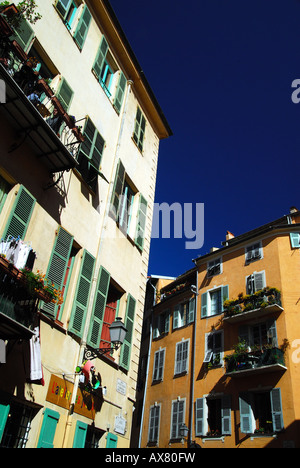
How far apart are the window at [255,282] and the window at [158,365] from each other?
25.1 feet

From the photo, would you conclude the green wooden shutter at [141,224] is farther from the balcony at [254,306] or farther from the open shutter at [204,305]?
the open shutter at [204,305]

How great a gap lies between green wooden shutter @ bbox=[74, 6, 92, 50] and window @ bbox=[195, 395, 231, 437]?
59.4 ft

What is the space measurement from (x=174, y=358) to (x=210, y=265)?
21.2 ft

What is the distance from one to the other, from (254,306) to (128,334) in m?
12.8

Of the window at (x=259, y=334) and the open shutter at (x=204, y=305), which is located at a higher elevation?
the open shutter at (x=204, y=305)

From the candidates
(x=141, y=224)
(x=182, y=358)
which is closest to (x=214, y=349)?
(x=182, y=358)

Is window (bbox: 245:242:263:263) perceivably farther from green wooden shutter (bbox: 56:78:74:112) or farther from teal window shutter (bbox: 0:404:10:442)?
teal window shutter (bbox: 0:404:10:442)

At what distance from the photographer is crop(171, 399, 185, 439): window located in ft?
77.7

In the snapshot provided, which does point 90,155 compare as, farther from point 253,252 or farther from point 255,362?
point 253,252

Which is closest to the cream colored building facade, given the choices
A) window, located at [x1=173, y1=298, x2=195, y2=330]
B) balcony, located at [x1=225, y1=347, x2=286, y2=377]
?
balcony, located at [x1=225, y1=347, x2=286, y2=377]

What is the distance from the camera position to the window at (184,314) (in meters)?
27.2

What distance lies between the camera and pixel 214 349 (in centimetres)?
2409

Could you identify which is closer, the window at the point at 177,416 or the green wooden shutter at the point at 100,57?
the green wooden shutter at the point at 100,57

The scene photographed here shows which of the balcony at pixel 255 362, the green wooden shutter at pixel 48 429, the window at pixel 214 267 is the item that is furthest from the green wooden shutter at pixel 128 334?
the window at pixel 214 267
